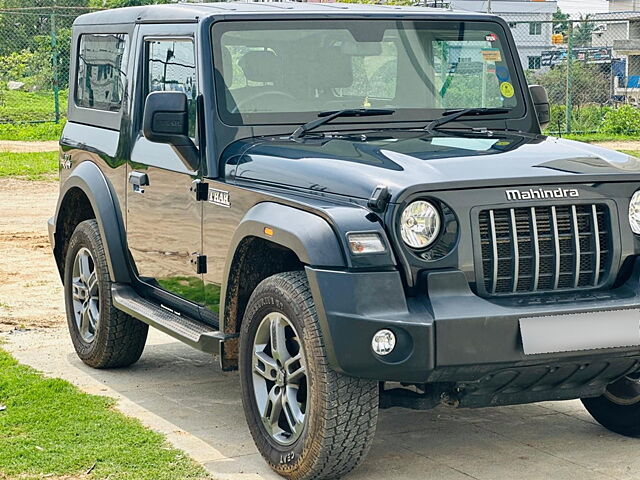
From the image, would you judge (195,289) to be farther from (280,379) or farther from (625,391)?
(625,391)

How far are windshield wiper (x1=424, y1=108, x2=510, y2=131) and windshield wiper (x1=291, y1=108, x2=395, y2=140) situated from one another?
21 cm

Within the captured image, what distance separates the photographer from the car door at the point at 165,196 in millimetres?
6109

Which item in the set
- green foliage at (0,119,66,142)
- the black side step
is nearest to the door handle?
the black side step

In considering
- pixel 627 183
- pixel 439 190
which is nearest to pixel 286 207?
pixel 439 190

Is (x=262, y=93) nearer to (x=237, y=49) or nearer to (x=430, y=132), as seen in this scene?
(x=237, y=49)

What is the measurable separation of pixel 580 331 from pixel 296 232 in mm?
1145

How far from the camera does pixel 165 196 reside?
20.7 feet

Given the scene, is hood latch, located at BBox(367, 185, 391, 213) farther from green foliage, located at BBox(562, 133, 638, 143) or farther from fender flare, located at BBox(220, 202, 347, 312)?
green foliage, located at BBox(562, 133, 638, 143)

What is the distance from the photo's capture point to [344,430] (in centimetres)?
485

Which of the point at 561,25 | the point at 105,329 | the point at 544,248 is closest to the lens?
the point at 544,248

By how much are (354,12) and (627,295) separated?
2.20 metres

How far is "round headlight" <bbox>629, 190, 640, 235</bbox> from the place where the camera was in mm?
5137

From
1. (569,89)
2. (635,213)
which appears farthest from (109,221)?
(569,89)

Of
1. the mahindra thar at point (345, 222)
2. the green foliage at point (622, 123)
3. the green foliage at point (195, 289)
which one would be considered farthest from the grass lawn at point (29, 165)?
the green foliage at point (195, 289)
